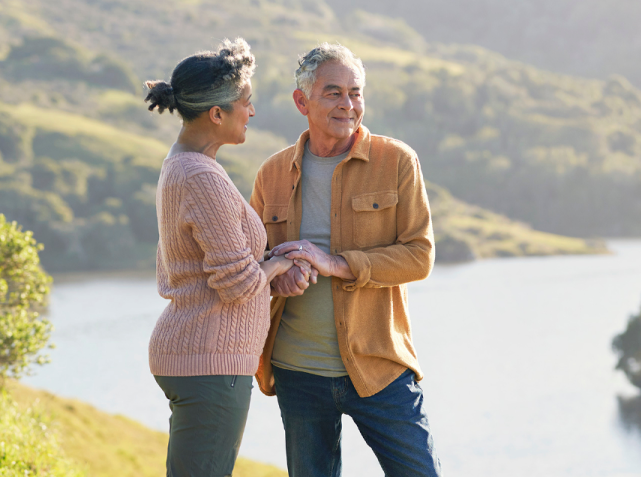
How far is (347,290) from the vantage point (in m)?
2.84

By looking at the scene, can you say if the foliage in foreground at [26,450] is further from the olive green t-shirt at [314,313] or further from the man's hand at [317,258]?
the man's hand at [317,258]

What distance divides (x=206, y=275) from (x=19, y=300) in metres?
5.09

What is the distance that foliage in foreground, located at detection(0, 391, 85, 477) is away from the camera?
475cm

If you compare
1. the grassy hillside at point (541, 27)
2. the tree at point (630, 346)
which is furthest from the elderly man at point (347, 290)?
the grassy hillside at point (541, 27)

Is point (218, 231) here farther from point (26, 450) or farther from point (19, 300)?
point (19, 300)

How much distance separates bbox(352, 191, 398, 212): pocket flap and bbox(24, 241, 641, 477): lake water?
78.4 ft

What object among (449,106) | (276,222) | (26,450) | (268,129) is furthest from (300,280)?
(449,106)

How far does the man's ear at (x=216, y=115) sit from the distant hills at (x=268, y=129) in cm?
6858

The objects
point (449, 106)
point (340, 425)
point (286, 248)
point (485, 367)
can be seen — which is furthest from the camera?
point (449, 106)

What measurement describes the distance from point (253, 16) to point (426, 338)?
93.5 meters

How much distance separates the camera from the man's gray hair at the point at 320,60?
9.48 feet

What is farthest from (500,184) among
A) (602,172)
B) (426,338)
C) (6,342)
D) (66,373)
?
(6,342)

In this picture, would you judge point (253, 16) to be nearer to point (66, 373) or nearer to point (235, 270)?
point (66, 373)

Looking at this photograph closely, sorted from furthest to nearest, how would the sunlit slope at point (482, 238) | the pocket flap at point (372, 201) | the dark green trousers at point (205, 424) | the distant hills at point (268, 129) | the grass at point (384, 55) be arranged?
the grass at point (384, 55), the sunlit slope at point (482, 238), the distant hills at point (268, 129), the pocket flap at point (372, 201), the dark green trousers at point (205, 424)
